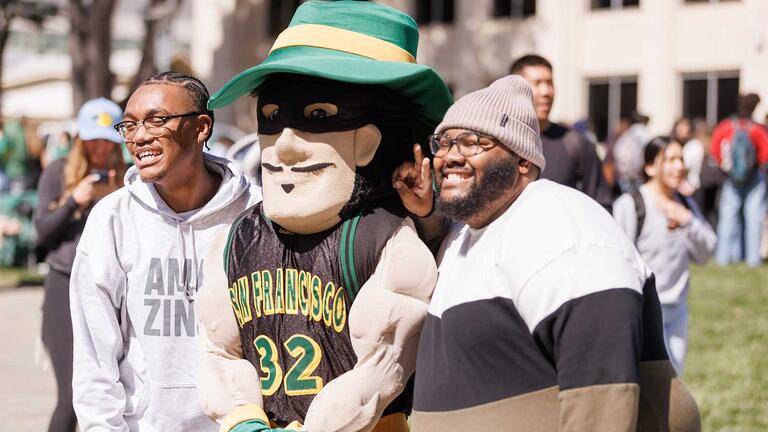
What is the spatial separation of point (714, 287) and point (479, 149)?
34.1ft

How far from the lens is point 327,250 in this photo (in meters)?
3.26

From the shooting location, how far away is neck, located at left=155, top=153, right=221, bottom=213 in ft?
12.7

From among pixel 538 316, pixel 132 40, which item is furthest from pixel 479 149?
pixel 132 40

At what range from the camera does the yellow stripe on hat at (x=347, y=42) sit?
3.34 metres

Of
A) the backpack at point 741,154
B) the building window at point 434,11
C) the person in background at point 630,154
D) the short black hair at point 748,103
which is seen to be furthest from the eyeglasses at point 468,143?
the building window at point 434,11

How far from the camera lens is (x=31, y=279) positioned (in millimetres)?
14641

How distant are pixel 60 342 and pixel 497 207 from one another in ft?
10.9

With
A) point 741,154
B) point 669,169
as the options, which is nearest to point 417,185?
point 669,169

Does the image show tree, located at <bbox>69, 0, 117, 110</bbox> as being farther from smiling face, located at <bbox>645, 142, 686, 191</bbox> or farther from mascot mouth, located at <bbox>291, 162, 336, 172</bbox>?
mascot mouth, located at <bbox>291, 162, 336, 172</bbox>

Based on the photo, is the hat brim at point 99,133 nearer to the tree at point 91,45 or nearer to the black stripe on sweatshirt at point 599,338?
the black stripe on sweatshirt at point 599,338

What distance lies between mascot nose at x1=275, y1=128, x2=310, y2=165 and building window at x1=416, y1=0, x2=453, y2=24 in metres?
26.5

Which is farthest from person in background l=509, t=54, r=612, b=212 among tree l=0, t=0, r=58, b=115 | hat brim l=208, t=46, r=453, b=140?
tree l=0, t=0, r=58, b=115

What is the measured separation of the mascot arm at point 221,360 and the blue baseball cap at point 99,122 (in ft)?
7.80

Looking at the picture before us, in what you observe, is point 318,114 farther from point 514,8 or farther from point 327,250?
point 514,8
